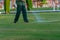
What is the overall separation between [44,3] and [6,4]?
1548 centimetres

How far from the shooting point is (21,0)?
1803 cm

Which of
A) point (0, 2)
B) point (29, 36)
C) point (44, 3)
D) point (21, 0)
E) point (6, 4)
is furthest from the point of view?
point (0, 2)

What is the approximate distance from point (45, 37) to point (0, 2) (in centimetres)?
3704

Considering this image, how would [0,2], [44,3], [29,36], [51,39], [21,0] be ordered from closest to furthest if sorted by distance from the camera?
[51,39]
[29,36]
[21,0]
[44,3]
[0,2]

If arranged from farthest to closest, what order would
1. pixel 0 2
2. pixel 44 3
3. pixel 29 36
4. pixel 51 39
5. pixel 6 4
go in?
1. pixel 0 2
2. pixel 44 3
3. pixel 6 4
4. pixel 29 36
5. pixel 51 39

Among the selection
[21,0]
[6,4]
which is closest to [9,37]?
[21,0]

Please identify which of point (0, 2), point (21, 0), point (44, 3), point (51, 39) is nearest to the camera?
point (51, 39)

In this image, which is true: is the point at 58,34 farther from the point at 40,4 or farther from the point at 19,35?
the point at 40,4

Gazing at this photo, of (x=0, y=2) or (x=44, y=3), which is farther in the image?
(x=0, y=2)

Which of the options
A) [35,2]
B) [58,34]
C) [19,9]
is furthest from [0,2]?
[58,34]

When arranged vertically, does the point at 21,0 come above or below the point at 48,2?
above

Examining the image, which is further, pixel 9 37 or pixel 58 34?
pixel 58 34

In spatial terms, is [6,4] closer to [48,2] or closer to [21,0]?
[21,0]

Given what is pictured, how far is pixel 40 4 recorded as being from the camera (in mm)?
47281
